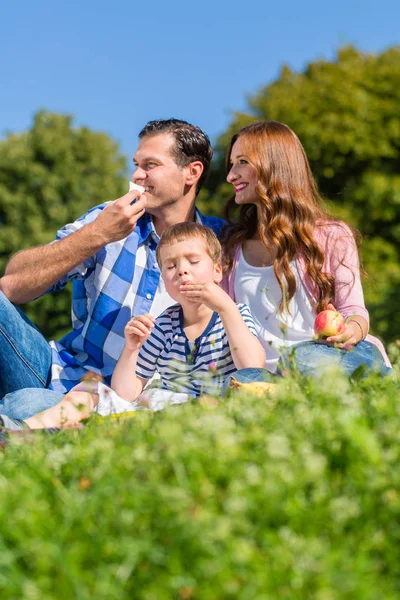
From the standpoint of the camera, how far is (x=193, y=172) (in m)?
5.18

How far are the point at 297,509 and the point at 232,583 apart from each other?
267mm

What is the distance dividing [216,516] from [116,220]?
283cm

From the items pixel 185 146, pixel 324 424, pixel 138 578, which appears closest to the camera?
pixel 138 578

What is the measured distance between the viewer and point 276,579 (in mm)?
1506

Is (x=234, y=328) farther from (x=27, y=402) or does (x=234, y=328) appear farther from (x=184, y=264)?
(x=27, y=402)

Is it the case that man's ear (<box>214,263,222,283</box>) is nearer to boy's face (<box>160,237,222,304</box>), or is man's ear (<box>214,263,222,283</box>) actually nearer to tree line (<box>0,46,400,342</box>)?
boy's face (<box>160,237,222,304</box>)

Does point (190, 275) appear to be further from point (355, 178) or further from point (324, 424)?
point (355, 178)

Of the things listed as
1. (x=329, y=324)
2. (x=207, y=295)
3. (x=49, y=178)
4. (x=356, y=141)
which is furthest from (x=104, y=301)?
(x=49, y=178)

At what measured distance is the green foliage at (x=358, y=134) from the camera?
1384cm

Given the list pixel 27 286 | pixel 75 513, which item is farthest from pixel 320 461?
pixel 27 286

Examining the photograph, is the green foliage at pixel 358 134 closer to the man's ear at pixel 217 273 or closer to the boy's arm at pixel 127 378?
the man's ear at pixel 217 273

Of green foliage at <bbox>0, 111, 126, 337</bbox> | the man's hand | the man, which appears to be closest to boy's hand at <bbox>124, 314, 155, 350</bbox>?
the man

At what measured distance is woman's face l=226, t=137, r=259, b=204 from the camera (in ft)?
14.9

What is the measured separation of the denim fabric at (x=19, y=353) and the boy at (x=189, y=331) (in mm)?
690
